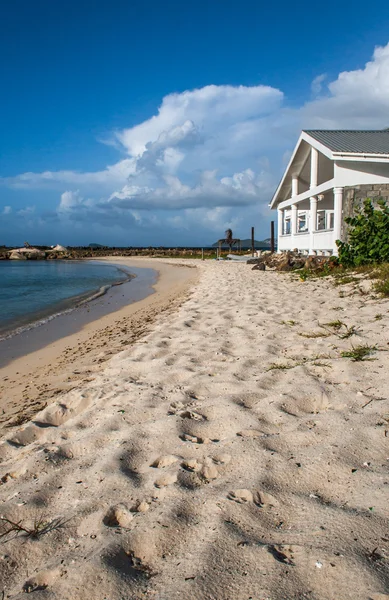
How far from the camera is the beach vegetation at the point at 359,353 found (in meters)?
4.12

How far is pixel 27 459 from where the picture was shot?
2.73 metres

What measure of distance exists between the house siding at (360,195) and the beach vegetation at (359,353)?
11.4 m

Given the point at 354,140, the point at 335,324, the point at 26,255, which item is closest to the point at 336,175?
the point at 354,140

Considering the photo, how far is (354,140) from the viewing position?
53.9ft

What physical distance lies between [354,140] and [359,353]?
15090mm

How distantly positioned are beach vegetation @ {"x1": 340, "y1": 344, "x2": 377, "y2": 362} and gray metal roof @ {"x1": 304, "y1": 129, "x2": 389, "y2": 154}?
12.2 m

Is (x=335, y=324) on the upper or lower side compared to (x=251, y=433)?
upper

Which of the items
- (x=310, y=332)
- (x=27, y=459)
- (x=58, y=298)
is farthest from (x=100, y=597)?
(x=58, y=298)

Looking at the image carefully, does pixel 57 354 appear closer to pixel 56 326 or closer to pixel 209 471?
pixel 56 326

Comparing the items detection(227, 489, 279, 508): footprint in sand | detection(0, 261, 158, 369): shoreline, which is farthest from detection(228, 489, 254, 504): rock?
detection(0, 261, 158, 369): shoreline

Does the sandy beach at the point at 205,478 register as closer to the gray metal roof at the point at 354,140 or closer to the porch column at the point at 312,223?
the gray metal roof at the point at 354,140

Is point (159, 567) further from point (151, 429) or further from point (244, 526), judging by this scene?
point (151, 429)

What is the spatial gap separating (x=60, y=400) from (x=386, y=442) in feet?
9.76

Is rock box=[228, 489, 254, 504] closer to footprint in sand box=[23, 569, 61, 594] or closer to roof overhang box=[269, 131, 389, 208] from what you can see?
footprint in sand box=[23, 569, 61, 594]
